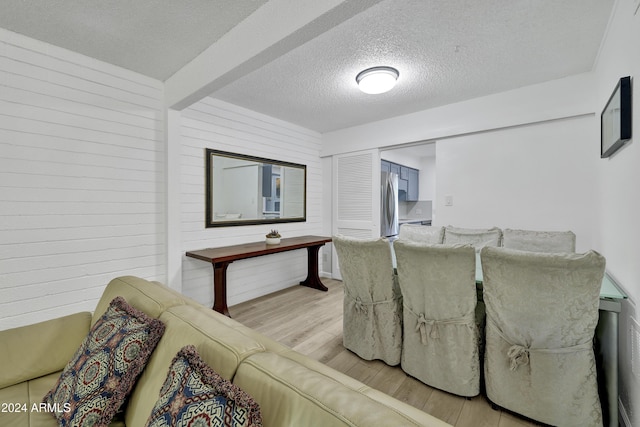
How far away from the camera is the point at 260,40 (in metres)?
1.73

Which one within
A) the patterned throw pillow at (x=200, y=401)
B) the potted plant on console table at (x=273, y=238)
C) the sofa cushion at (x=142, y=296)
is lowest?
the patterned throw pillow at (x=200, y=401)

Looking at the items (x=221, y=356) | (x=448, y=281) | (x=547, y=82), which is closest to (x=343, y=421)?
(x=221, y=356)

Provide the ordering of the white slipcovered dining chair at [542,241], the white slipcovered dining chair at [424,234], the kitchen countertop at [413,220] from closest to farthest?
the white slipcovered dining chair at [542,241]
the white slipcovered dining chair at [424,234]
the kitchen countertop at [413,220]

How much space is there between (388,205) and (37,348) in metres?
4.15

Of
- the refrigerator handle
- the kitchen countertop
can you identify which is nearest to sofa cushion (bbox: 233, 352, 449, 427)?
the refrigerator handle

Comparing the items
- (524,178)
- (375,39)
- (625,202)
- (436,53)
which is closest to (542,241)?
(625,202)

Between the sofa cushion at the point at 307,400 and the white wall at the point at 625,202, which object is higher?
the white wall at the point at 625,202

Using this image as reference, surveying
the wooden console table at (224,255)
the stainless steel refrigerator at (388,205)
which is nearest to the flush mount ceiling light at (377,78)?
the wooden console table at (224,255)

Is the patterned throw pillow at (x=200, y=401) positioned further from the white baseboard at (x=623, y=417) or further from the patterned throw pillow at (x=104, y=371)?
the white baseboard at (x=623, y=417)

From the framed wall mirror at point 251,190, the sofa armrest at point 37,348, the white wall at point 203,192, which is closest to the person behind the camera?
the sofa armrest at point 37,348

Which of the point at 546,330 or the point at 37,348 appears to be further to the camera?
the point at 546,330

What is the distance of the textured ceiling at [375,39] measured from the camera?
1.72 metres

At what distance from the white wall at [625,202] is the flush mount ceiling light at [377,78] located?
4.64 ft

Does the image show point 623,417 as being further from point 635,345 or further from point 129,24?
point 129,24
